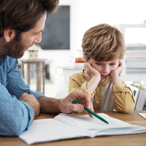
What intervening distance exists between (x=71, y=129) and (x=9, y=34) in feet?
1.41

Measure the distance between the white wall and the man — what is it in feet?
14.6

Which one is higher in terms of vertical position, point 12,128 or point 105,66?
point 105,66

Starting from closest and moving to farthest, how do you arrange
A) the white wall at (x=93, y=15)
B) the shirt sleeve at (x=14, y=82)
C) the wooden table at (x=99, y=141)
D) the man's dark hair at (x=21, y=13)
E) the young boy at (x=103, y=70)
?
the wooden table at (x=99, y=141) → the man's dark hair at (x=21, y=13) → the shirt sleeve at (x=14, y=82) → the young boy at (x=103, y=70) → the white wall at (x=93, y=15)

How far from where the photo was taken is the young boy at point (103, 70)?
1.30 meters

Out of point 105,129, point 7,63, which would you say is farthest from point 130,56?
point 105,129

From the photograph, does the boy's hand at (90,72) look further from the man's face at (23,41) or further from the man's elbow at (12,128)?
the man's elbow at (12,128)

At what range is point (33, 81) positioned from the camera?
5969 millimetres

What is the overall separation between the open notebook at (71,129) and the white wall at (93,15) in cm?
459

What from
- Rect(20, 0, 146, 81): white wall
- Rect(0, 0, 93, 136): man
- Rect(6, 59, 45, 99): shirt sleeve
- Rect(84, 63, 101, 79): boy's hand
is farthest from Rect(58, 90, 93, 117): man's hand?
Rect(20, 0, 146, 81): white wall

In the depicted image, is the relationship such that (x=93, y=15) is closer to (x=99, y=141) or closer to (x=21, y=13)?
(x=21, y=13)

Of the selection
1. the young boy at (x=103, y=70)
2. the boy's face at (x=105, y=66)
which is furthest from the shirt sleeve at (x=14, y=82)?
the boy's face at (x=105, y=66)

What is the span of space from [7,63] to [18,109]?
15.7 inches

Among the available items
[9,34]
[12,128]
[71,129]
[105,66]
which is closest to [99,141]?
[71,129]

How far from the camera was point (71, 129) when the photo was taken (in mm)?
772
